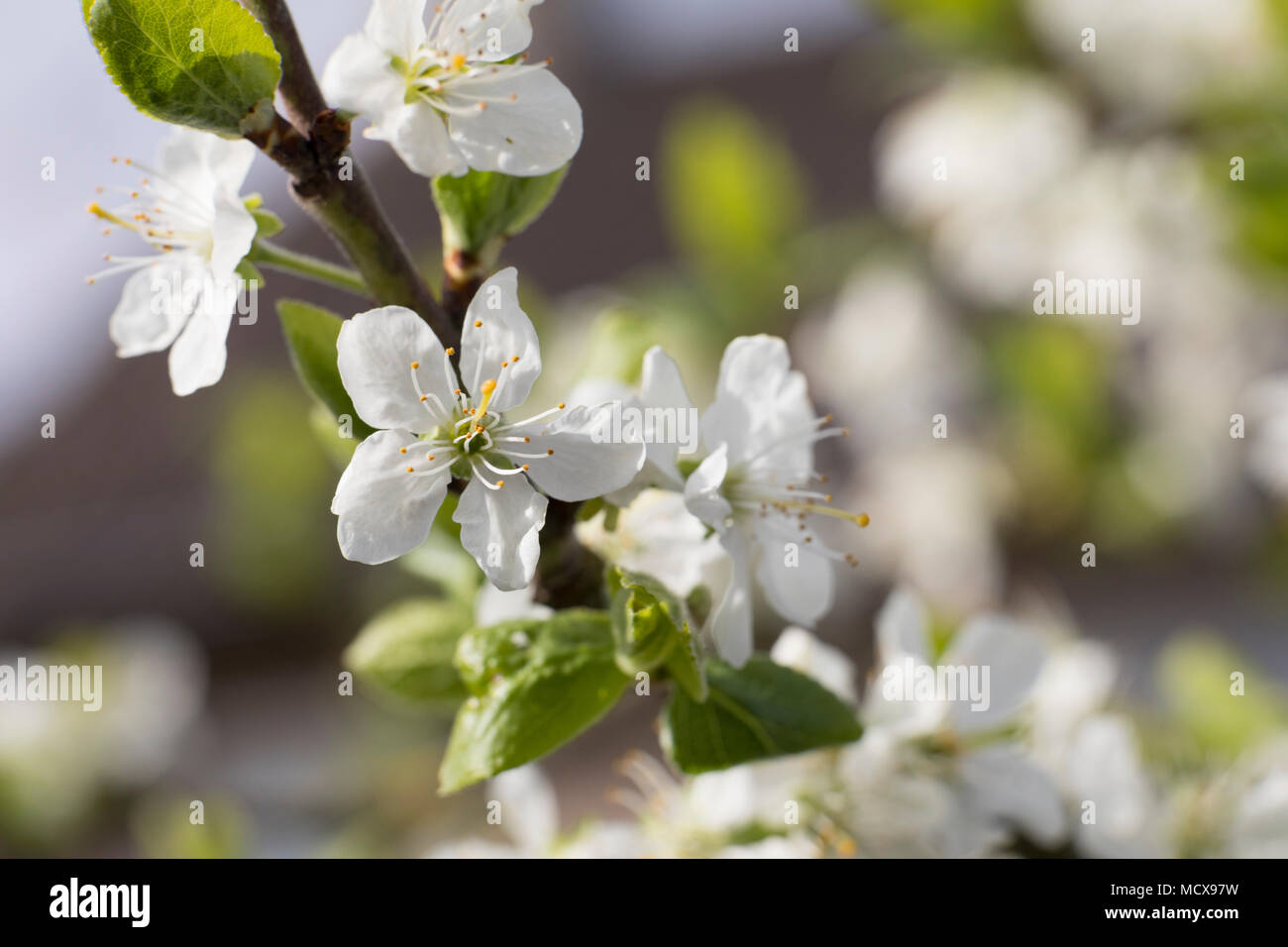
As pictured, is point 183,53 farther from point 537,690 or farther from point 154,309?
point 537,690

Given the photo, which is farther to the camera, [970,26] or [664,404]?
[970,26]

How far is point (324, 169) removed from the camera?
35 cm

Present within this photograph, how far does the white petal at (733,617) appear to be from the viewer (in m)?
0.37

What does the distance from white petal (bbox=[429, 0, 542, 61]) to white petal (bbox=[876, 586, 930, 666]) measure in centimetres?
29

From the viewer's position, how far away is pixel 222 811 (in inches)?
34.8

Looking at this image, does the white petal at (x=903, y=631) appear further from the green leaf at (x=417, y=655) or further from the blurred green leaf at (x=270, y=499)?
the blurred green leaf at (x=270, y=499)

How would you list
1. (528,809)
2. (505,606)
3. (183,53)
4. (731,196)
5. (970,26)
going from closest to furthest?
1. (183,53)
2. (505,606)
3. (528,809)
4. (970,26)
5. (731,196)

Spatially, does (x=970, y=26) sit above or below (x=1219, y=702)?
above

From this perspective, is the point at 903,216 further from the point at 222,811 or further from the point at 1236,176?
the point at 222,811

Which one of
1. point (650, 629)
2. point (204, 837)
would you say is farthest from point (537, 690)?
point (204, 837)

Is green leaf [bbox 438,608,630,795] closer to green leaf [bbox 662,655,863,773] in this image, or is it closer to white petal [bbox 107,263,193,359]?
green leaf [bbox 662,655,863,773]

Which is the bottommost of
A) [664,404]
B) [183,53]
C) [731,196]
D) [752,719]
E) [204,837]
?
[204,837]

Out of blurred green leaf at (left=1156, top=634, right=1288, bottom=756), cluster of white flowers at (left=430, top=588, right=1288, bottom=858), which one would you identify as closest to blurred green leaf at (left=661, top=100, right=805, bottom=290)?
blurred green leaf at (left=1156, top=634, right=1288, bottom=756)

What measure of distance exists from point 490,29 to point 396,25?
0.10 ft
